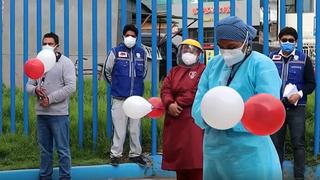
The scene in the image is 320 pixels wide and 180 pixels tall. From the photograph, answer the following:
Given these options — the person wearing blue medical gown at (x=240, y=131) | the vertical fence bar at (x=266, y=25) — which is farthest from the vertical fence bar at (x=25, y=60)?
the person wearing blue medical gown at (x=240, y=131)

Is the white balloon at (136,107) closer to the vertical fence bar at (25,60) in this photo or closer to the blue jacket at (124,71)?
the blue jacket at (124,71)

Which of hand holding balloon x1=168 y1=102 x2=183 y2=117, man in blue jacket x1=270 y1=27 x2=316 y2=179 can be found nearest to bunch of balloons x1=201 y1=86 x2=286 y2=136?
hand holding balloon x1=168 y1=102 x2=183 y2=117

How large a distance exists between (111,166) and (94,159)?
0.37 m

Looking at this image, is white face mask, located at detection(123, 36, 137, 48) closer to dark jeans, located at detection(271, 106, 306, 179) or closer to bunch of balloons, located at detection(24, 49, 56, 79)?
bunch of balloons, located at detection(24, 49, 56, 79)

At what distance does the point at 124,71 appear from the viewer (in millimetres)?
6730

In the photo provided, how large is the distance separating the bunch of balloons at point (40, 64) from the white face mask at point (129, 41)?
113 cm

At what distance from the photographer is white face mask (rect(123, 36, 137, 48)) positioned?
6.73 meters

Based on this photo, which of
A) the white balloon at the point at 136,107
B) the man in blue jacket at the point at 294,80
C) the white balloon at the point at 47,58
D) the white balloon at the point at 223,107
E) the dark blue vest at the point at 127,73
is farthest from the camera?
the dark blue vest at the point at 127,73

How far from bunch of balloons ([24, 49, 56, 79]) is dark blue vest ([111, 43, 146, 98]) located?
3.47ft

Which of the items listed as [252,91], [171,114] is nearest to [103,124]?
[171,114]

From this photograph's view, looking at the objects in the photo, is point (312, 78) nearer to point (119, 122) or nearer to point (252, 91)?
point (119, 122)

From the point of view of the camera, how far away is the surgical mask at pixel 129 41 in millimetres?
6727

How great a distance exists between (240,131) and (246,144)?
0.26 feet

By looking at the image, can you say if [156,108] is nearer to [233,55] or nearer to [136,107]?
[136,107]
